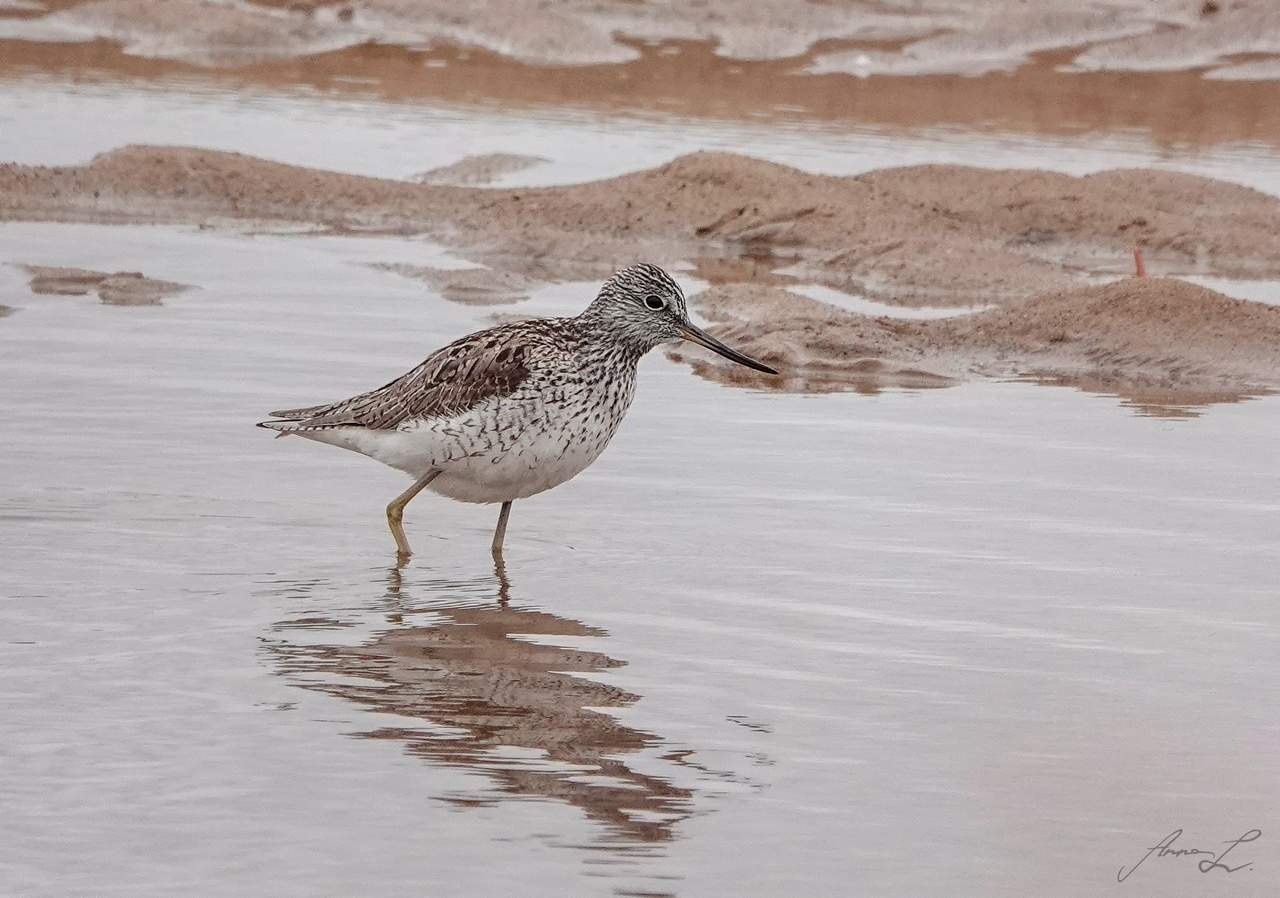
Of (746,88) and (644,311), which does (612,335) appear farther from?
(746,88)

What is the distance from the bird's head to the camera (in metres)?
8.36

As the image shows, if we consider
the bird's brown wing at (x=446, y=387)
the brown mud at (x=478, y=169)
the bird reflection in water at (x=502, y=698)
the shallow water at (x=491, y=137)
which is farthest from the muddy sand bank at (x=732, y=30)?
the bird reflection in water at (x=502, y=698)

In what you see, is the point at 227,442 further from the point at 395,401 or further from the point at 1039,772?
the point at 1039,772

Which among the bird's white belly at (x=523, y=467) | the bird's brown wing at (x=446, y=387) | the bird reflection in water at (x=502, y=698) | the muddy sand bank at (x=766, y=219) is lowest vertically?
the bird reflection in water at (x=502, y=698)

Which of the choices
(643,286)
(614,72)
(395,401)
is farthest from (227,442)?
(614,72)

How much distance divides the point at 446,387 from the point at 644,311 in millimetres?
878

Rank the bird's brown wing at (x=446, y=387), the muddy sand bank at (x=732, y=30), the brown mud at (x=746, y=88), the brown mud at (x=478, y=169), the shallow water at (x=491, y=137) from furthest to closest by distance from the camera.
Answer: the muddy sand bank at (x=732, y=30) < the brown mud at (x=746, y=88) < the shallow water at (x=491, y=137) < the brown mud at (x=478, y=169) < the bird's brown wing at (x=446, y=387)

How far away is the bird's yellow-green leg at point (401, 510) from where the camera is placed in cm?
821

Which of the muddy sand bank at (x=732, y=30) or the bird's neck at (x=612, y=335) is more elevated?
the muddy sand bank at (x=732, y=30)

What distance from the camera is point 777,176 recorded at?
16.3 metres

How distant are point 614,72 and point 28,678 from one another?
64.2ft
